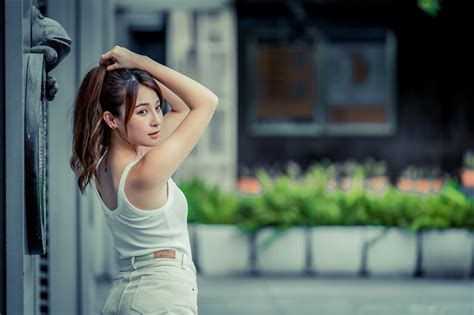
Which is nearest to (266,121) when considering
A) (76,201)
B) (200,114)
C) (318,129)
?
(318,129)

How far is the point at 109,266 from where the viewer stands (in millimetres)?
12336

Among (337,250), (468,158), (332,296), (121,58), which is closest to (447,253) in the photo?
(337,250)

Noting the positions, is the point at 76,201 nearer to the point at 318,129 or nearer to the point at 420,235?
the point at 420,235

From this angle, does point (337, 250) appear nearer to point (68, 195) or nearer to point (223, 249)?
point (223, 249)

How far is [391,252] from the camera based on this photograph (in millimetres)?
12102

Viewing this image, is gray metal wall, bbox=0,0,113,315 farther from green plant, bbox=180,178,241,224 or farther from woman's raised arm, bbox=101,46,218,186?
green plant, bbox=180,178,241,224

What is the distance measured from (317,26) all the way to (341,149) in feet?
6.87

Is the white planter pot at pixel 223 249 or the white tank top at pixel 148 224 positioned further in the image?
the white planter pot at pixel 223 249

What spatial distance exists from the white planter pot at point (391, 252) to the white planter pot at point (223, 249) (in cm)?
127

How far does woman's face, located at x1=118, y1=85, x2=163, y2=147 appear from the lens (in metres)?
3.90

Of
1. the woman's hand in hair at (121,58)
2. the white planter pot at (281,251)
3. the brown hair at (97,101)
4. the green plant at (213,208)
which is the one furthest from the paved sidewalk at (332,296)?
the woman's hand in hair at (121,58)

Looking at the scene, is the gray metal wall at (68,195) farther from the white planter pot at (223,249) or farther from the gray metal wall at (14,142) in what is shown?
the white planter pot at (223,249)

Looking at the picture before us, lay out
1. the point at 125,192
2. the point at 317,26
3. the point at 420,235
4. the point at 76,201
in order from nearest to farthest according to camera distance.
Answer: the point at 125,192
the point at 76,201
the point at 420,235
the point at 317,26

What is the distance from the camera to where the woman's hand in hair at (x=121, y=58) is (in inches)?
153
